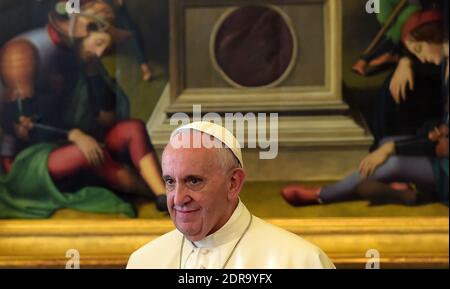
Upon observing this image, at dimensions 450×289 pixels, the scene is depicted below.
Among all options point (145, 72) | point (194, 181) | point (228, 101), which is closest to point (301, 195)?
point (228, 101)

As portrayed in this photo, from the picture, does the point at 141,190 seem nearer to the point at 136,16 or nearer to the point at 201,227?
the point at 136,16

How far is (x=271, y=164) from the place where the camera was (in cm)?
614

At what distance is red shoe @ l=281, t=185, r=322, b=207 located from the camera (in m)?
6.13

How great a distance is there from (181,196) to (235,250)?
428mm

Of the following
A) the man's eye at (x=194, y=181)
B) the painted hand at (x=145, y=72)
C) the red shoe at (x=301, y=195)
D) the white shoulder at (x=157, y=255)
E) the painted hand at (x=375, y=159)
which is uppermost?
the painted hand at (x=145, y=72)

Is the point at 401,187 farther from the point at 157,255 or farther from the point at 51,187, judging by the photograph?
the point at 157,255

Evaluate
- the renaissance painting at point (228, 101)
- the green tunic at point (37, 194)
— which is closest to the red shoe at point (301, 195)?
the renaissance painting at point (228, 101)

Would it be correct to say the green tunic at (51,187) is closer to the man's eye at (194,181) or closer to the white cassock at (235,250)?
the white cassock at (235,250)

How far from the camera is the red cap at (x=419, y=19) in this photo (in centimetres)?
616

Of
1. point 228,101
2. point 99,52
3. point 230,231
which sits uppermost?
point 99,52

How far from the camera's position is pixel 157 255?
363cm

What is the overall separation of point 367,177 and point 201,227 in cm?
298

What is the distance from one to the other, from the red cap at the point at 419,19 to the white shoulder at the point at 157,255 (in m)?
3.10

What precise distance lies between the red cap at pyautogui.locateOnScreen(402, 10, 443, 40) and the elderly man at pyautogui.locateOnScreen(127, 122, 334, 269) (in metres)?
2.98
